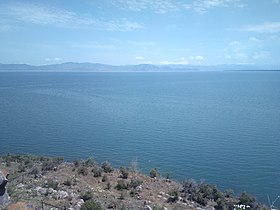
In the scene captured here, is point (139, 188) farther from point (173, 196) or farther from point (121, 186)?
point (173, 196)

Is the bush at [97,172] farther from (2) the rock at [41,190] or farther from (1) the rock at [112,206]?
(1) the rock at [112,206]

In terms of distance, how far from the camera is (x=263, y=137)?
42.8m

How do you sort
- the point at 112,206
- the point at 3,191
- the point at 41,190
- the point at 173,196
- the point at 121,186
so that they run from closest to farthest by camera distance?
the point at 3,191 → the point at 112,206 → the point at 41,190 → the point at 173,196 → the point at 121,186

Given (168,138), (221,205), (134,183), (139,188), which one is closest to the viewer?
(221,205)

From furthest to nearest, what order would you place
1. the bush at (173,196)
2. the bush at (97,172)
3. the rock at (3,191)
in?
the bush at (97,172) < the bush at (173,196) < the rock at (3,191)

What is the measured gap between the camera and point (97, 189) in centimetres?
1989

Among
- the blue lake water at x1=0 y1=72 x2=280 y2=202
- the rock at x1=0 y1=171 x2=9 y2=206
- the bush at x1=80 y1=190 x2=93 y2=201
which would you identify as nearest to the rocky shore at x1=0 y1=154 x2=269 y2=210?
the bush at x1=80 y1=190 x2=93 y2=201

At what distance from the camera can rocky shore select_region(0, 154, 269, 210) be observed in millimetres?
16609

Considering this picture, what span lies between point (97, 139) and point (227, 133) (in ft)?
61.5

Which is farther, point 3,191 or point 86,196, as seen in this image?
point 86,196

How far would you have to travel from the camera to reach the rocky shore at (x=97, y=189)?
16609mm

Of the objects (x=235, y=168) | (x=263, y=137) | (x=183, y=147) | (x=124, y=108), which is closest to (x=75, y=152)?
(x=183, y=147)

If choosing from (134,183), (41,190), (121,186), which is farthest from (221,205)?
(41,190)

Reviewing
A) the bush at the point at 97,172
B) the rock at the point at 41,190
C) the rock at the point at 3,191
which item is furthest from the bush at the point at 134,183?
the rock at the point at 3,191
